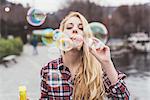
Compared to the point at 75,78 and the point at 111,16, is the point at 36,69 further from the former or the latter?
the point at 75,78

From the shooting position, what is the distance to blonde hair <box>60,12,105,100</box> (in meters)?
0.95

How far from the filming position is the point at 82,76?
3.17 feet

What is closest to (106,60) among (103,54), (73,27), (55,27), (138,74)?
(103,54)

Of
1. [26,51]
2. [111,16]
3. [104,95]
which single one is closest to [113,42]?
[111,16]

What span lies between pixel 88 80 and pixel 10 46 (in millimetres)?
1008

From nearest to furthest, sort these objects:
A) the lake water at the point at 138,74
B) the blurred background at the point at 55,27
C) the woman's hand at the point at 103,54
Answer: the woman's hand at the point at 103,54 < the blurred background at the point at 55,27 < the lake water at the point at 138,74

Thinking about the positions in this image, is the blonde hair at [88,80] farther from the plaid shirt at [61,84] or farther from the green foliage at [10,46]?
the green foliage at [10,46]

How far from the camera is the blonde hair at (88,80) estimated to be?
954 mm

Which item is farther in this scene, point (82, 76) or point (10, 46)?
point (10, 46)

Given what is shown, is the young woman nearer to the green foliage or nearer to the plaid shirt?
the plaid shirt

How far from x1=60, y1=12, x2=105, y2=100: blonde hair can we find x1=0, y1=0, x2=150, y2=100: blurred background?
2.28 feet

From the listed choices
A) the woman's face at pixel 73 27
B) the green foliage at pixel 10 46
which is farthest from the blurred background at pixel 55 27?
the woman's face at pixel 73 27

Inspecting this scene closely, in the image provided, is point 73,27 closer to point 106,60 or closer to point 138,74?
point 106,60

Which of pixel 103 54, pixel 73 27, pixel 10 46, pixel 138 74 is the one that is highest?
pixel 10 46
